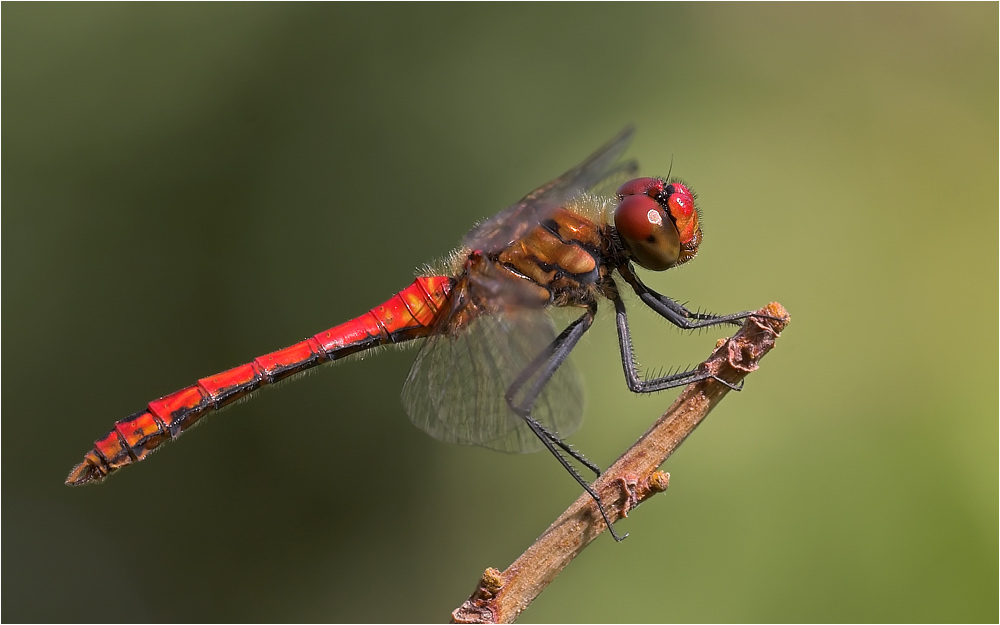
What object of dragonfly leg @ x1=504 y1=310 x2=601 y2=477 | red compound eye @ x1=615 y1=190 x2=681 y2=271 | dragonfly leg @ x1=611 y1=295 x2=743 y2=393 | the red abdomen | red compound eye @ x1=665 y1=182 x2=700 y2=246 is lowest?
the red abdomen

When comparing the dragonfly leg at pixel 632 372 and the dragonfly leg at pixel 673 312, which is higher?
the dragonfly leg at pixel 673 312

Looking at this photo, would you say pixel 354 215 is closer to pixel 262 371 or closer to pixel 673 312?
pixel 262 371

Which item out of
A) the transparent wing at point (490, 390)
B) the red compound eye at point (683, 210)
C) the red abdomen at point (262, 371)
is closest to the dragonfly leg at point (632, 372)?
the transparent wing at point (490, 390)

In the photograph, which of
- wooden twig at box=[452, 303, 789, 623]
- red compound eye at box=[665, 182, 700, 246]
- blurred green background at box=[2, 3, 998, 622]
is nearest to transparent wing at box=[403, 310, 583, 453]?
red compound eye at box=[665, 182, 700, 246]

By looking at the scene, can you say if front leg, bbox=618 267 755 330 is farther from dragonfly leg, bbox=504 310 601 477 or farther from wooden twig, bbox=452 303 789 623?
wooden twig, bbox=452 303 789 623

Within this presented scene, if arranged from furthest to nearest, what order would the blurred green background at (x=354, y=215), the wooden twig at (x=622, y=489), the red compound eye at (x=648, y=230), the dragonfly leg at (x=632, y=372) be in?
the blurred green background at (x=354, y=215) → the red compound eye at (x=648, y=230) → the dragonfly leg at (x=632, y=372) → the wooden twig at (x=622, y=489)

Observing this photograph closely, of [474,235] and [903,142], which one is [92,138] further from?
[903,142]

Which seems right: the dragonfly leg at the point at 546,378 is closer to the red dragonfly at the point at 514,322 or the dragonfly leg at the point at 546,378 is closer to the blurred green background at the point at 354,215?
the red dragonfly at the point at 514,322
